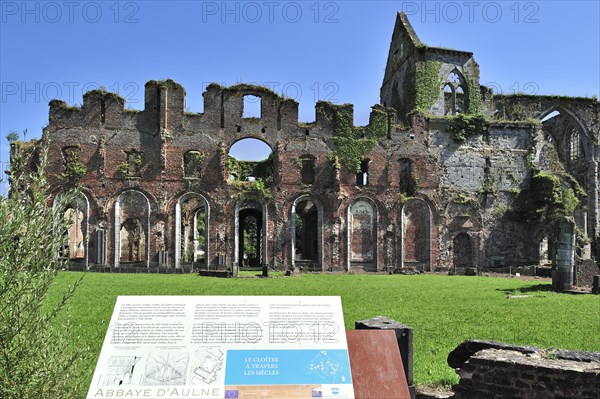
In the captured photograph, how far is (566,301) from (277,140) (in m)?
17.2

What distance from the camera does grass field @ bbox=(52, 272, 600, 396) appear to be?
351 inches

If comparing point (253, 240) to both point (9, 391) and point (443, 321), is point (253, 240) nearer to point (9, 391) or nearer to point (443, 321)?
point (443, 321)

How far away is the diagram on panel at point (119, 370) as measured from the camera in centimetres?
420

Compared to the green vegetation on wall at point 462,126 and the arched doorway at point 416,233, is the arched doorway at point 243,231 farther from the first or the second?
the green vegetation on wall at point 462,126

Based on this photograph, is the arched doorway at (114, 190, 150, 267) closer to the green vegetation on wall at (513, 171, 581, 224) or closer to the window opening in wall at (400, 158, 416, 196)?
the window opening in wall at (400, 158, 416, 196)

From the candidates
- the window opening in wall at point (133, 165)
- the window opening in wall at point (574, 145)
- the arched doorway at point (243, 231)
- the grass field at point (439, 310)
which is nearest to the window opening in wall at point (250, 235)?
the arched doorway at point (243, 231)

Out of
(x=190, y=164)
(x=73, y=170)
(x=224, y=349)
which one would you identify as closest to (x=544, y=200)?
(x=190, y=164)

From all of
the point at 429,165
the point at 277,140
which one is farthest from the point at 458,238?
the point at 277,140

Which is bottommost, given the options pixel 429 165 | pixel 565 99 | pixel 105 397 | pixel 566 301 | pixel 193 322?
pixel 566 301

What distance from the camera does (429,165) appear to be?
2961 centimetres

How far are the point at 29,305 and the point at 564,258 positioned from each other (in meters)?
18.4

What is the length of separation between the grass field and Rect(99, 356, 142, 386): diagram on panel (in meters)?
1.09

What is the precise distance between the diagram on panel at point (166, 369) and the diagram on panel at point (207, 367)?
89 mm

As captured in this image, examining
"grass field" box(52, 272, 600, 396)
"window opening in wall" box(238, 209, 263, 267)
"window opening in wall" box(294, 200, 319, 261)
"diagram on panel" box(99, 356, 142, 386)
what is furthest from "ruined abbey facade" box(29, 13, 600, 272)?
"diagram on panel" box(99, 356, 142, 386)
